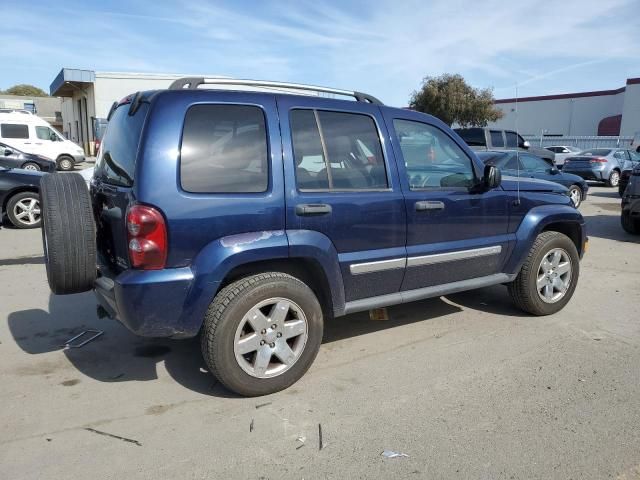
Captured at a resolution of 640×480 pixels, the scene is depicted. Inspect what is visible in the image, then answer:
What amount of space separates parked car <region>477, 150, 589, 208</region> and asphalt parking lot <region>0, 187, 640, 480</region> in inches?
220

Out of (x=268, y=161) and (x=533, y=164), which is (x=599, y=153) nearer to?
(x=533, y=164)

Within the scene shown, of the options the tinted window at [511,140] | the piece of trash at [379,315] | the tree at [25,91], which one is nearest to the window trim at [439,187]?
the piece of trash at [379,315]

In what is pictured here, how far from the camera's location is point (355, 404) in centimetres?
321

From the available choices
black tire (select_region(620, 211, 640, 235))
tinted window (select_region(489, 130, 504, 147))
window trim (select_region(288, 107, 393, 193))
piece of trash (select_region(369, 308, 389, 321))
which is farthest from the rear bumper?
tinted window (select_region(489, 130, 504, 147))

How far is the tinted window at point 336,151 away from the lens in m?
3.37

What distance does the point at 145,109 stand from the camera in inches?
120

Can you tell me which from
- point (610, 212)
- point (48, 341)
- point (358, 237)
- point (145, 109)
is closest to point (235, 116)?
point (145, 109)

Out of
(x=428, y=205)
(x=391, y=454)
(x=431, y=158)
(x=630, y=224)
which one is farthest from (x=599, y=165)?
(x=391, y=454)

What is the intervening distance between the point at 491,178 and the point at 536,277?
45.8 inches

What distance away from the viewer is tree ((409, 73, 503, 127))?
36.5 metres

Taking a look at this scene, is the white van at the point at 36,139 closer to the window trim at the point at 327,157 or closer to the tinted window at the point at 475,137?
the tinted window at the point at 475,137

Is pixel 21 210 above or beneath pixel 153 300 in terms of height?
beneath

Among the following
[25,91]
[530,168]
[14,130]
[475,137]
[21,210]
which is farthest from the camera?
[25,91]

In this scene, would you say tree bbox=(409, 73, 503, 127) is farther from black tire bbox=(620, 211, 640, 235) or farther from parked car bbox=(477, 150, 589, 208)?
black tire bbox=(620, 211, 640, 235)
